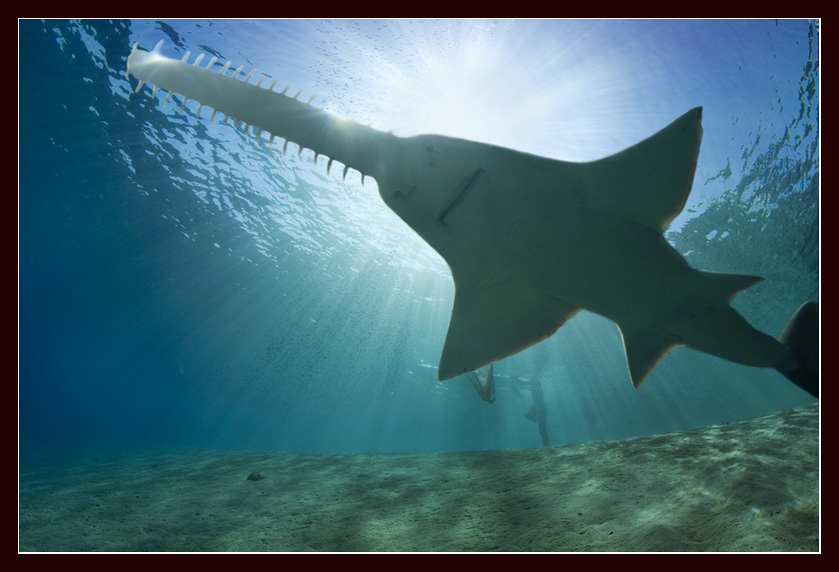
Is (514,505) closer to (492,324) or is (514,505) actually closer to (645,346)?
(492,324)

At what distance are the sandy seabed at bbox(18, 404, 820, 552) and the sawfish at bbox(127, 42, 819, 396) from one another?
0.92 metres

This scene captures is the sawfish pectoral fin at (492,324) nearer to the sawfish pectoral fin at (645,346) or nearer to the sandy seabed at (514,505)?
the sawfish pectoral fin at (645,346)

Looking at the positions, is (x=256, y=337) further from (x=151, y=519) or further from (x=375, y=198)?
(x=151, y=519)

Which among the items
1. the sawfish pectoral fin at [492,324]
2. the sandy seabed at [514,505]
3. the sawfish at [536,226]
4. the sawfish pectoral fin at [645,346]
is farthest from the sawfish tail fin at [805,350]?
the sawfish pectoral fin at [492,324]

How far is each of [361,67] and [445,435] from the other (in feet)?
227

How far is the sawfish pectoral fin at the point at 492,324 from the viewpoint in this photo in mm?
3309

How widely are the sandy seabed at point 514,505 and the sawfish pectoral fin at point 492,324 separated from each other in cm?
127

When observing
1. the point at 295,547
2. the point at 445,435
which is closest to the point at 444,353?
the point at 295,547

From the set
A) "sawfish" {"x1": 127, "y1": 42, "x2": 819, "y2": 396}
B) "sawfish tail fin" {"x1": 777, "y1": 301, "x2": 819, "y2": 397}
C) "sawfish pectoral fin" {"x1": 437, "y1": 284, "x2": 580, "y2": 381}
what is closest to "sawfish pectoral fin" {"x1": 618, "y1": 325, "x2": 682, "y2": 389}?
"sawfish" {"x1": 127, "y1": 42, "x2": 819, "y2": 396}

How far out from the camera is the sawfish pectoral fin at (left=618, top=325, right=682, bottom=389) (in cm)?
337

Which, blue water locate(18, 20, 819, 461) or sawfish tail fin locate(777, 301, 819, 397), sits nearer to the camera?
sawfish tail fin locate(777, 301, 819, 397)

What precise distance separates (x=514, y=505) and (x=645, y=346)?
1.90 meters

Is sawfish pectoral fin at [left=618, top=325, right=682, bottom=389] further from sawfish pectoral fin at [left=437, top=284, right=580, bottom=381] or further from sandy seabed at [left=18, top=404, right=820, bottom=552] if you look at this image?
sandy seabed at [left=18, top=404, right=820, bottom=552]

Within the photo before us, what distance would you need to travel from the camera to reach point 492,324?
3.44 meters
